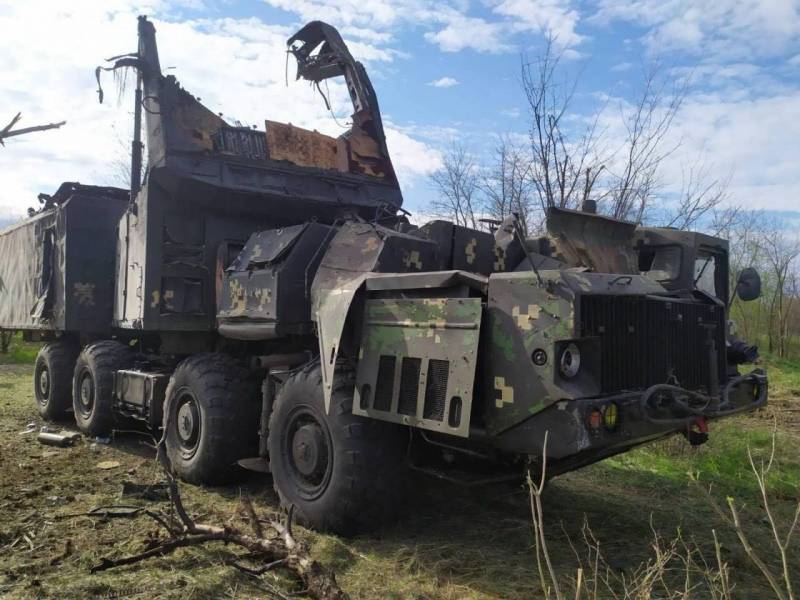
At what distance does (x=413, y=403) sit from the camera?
177 inches

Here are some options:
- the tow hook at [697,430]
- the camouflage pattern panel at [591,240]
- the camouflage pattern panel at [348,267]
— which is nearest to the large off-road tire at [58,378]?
the camouflage pattern panel at [348,267]

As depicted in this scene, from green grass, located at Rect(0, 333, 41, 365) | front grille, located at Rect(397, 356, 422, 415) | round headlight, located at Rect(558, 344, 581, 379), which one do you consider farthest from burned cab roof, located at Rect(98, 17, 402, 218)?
green grass, located at Rect(0, 333, 41, 365)

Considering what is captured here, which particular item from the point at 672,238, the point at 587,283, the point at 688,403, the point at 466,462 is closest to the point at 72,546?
the point at 466,462

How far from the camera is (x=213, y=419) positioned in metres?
6.18

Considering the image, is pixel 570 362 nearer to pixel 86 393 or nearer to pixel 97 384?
pixel 97 384

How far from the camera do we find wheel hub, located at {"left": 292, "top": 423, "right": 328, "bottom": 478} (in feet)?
16.5

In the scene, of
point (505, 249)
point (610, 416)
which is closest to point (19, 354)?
point (505, 249)

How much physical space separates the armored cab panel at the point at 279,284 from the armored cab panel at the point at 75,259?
3.42 meters

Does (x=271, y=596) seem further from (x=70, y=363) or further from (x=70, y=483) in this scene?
(x=70, y=363)

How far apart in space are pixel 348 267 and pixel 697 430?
8.73ft

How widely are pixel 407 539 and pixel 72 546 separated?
84.9 inches

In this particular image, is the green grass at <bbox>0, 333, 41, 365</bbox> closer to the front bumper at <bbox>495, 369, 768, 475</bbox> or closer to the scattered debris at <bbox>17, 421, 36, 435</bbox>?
the scattered debris at <bbox>17, 421, 36, 435</bbox>

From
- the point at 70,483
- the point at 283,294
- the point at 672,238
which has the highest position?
the point at 672,238

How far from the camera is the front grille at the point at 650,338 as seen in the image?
13.5ft
